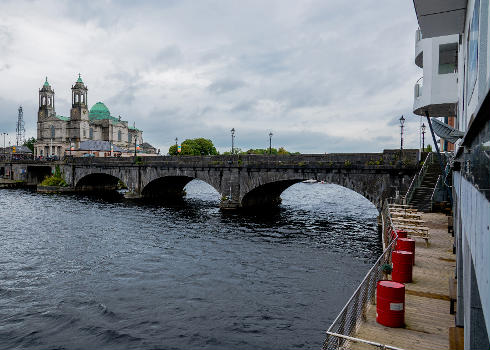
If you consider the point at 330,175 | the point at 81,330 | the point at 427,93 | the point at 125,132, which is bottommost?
the point at 81,330

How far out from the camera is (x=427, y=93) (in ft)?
65.8

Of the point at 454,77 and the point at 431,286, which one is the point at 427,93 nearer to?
the point at 454,77

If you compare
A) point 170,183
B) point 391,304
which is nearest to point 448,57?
point 391,304

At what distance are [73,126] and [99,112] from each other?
2062 centimetres

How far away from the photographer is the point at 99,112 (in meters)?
160

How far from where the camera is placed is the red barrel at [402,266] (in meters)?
13.5

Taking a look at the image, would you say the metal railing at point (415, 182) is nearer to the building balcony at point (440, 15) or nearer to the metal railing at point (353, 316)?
the building balcony at point (440, 15)

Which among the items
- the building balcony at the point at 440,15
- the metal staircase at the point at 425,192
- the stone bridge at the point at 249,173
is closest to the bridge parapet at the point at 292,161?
the stone bridge at the point at 249,173

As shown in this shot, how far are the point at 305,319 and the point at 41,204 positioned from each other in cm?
4682

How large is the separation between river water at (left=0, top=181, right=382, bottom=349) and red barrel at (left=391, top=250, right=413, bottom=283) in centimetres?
375

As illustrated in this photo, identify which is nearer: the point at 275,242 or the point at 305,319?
the point at 305,319

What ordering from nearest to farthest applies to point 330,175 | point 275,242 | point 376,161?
point 275,242 < point 376,161 < point 330,175

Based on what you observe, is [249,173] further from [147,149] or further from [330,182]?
[147,149]

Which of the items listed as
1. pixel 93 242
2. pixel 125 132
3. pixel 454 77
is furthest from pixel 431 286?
pixel 125 132
